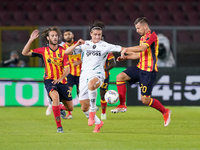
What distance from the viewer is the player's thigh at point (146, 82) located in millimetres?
7395

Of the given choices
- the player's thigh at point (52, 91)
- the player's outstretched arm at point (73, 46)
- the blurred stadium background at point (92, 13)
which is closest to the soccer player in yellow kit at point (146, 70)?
the player's thigh at point (52, 91)

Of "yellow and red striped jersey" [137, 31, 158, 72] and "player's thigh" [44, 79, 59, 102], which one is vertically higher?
"yellow and red striped jersey" [137, 31, 158, 72]

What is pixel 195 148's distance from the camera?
5047 millimetres

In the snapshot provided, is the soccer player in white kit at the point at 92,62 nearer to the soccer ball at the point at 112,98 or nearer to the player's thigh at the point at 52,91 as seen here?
the player's thigh at the point at 52,91

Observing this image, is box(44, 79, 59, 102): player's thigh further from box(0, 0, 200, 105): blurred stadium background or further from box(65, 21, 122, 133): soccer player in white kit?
box(0, 0, 200, 105): blurred stadium background

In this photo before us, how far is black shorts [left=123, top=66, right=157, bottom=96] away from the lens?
7.40 meters

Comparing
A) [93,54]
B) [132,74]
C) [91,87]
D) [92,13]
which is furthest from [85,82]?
[92,13]

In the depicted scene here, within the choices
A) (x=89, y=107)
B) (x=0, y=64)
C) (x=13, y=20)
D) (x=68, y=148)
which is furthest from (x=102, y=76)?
(x=13, y=20)

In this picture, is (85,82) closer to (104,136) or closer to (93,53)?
(93,53)

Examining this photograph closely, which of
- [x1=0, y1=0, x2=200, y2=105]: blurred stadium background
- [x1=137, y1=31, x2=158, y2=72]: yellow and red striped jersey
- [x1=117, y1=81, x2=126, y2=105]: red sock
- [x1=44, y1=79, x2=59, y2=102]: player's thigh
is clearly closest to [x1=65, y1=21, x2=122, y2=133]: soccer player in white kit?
[x1=44, y1=79, x2=59, y2=102]: player's thigh

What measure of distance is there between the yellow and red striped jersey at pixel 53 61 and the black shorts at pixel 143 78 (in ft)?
4.39

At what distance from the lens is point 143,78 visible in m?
7.49

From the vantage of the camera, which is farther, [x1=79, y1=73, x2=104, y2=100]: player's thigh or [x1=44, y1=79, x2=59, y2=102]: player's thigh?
[x1=44, y1=79, x2=59, y2=102]: player's thigh

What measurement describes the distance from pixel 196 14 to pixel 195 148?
13.0m
